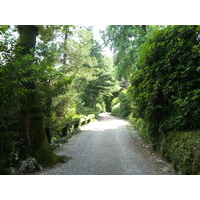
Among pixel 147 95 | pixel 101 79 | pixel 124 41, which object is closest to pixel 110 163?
pixel 147 95

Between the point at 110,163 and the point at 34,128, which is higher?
the point at 34,128

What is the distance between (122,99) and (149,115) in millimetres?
12378

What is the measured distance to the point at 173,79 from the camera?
354cm

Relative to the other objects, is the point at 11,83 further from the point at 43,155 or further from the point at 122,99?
the point at 122,99

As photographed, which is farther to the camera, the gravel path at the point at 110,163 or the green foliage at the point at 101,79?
the green foliage at the point at 101,79

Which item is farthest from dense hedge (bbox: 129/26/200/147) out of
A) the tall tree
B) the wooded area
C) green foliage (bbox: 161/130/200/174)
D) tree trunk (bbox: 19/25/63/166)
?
the tall tree

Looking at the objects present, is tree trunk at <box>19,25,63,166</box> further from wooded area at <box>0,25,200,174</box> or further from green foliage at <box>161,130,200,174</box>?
green foliage at <box>161,130,200,174</box>

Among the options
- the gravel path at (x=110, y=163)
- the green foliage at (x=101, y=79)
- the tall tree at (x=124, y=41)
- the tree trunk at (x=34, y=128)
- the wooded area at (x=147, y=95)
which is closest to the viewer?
the wooded area at (x=147, y=95)

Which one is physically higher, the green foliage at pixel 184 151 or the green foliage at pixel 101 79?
the green foliage at pixel 101 79

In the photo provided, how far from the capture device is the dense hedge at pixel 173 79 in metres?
3.09

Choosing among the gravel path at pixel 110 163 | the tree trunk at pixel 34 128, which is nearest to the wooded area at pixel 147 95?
the tree trunk at pixel 34 128

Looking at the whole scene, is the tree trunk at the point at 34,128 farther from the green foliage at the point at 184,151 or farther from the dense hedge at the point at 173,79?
the dense hedge at the point at 173,79

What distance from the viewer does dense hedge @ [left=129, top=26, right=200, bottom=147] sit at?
10.1ft

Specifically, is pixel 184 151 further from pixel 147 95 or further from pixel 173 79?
pixel 147 95
